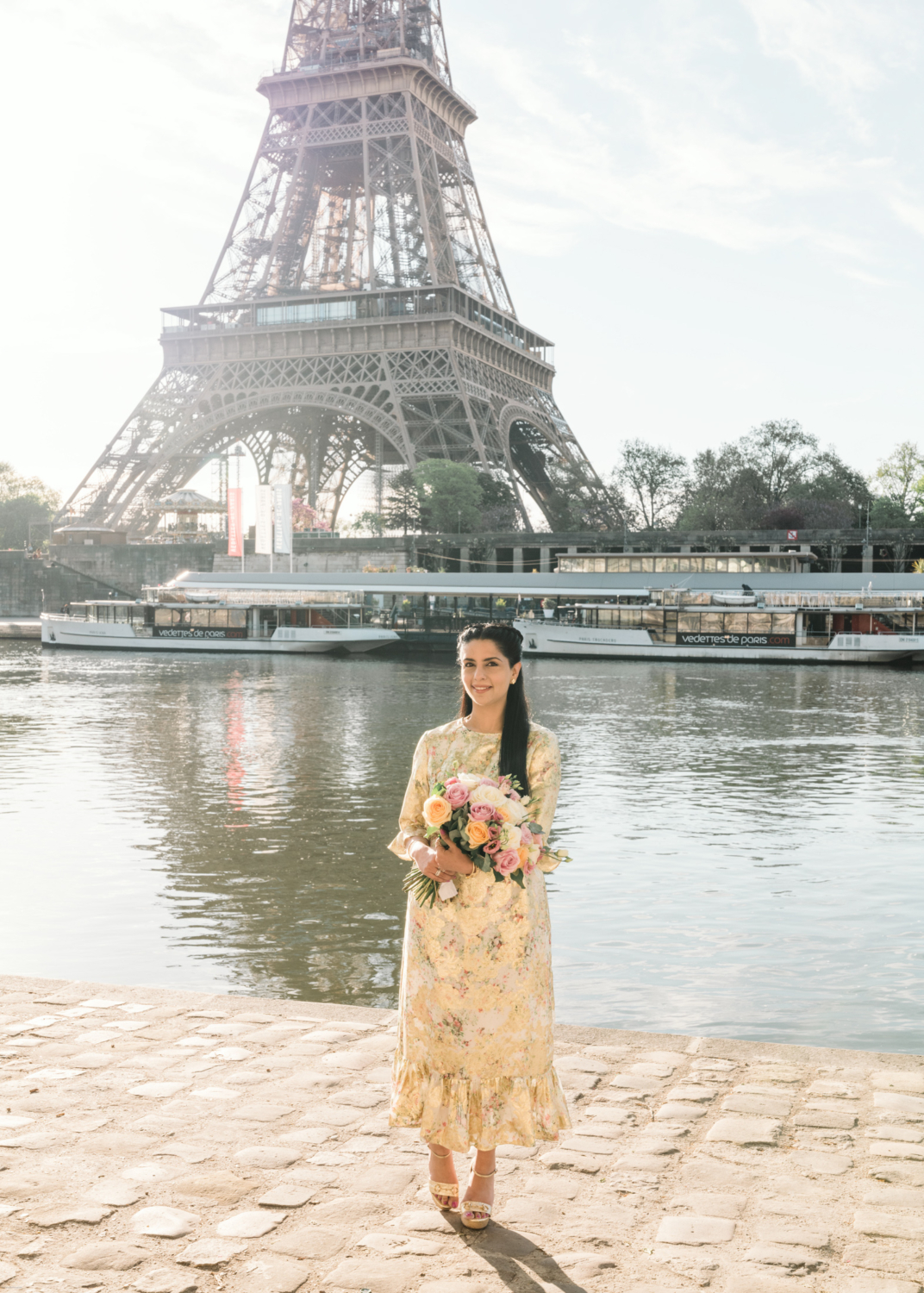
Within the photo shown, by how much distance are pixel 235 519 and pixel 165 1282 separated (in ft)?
Answer: 223

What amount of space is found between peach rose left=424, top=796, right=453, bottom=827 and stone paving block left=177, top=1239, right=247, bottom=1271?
1.54 meters

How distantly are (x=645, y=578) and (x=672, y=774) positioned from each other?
1852 inches

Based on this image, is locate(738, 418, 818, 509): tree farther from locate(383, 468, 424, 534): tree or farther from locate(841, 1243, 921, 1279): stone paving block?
locate(841, 1243, 921, 1279): stone paving block

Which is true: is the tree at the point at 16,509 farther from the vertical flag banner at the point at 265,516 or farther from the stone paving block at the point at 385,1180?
the stone paving block at the point at 385,1180

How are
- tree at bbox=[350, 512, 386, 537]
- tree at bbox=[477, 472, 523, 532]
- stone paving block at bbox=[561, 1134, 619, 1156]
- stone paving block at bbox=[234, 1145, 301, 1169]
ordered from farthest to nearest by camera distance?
tree at bbox=[350, 512, 386, 537] → tree at bbox=[477, 472, 523, 532] → stone paving block at bbox=[561, 1134, 619, 1156] → stone paving block at bbox=[234, 1145, 301, 1169]

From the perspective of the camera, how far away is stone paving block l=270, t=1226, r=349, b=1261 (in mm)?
3941

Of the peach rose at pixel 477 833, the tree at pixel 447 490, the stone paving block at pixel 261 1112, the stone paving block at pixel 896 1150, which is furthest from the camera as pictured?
the tree at pixel 447 490

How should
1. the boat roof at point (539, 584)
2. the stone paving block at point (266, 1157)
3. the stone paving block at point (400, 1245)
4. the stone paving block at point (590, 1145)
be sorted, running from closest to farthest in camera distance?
the stone paving block at point (400, 1245), the stone paving block at point (266, 1157), the stone paving block at point (590, 1145), the boat roof at point (539, 584)

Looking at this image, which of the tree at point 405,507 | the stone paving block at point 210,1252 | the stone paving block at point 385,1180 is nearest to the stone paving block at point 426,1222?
the stone paving block at point 385,1180

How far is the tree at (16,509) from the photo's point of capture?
10906 centimetres

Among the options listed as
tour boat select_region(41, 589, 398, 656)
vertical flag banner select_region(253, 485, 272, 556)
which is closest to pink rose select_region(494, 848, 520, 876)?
tour boat select_region(41, 589, 398, 656)

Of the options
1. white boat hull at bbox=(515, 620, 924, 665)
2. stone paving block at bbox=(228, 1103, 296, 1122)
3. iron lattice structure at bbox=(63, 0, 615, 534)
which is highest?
iron lattice structure at bbox=(63, 0, 615, 534)

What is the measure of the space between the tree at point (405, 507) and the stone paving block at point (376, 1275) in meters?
72.2

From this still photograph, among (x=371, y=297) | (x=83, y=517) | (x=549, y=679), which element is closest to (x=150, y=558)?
(x=83, y=517)
